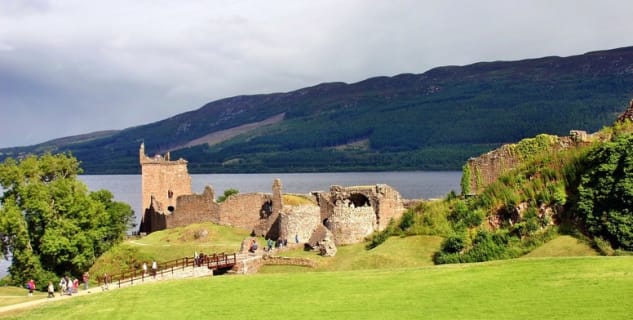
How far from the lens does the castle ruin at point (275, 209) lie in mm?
50906

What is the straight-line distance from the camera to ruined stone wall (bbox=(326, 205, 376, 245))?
1989 inches

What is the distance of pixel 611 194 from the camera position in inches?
1315

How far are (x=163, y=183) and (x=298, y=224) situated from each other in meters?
25.0

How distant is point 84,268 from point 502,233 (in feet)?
100

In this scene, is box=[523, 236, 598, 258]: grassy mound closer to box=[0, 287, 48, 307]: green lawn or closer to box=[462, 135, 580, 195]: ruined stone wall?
box=[462, 135, 580, 195]: ruined stone wall

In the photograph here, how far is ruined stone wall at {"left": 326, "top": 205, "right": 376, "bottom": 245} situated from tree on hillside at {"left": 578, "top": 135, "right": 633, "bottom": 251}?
18.3m

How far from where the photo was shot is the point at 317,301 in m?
27.3

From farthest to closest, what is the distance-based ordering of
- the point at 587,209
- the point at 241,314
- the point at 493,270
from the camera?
the point at 587,209 → the point at 493,270 → the point at 241,314

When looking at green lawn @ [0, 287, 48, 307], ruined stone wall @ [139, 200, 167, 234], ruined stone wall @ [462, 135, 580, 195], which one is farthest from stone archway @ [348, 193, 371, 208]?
ruined stone wall @ [139, 200, 167, 234]

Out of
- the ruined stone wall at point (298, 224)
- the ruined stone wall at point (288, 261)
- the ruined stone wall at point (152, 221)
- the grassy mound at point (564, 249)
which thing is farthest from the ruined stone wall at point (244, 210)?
the grassy mound at point (564, 249)

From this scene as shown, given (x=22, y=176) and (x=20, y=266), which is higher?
(x=22, y=176)

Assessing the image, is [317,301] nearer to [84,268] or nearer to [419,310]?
[419,310]

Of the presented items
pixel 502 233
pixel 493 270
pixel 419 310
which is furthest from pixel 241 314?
pixel 502 233

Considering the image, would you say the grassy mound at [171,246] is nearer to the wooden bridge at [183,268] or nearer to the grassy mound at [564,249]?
the wooden bridge at [183,268]
